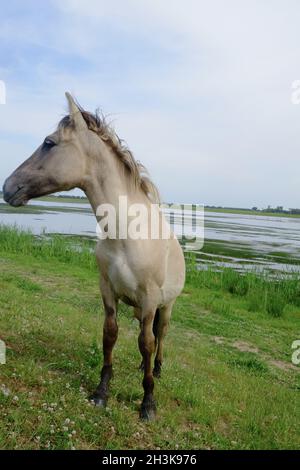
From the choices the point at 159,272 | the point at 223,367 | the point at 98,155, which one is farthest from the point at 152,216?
the point at 223,367

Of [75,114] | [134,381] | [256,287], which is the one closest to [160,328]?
[134,381]

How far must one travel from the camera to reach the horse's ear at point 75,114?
12.6 ft

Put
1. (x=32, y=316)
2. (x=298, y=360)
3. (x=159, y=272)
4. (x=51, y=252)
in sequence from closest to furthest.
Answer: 1. (x=159, y=272)
2. (x=32, y=316)
3. (x=298, y=360)
4. (x=51, y=252)

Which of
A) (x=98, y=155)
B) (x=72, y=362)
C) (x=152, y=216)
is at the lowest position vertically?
(x=72, y=362)

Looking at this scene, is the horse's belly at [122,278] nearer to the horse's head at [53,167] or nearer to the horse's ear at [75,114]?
the horse's head at [53,167]

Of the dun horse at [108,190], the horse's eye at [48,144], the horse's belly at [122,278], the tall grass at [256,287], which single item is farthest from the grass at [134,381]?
the horse's eye at [48,144]

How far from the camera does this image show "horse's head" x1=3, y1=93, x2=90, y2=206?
3.77m

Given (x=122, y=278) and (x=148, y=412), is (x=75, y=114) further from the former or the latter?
(x=148, y=412)

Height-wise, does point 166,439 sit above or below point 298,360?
above

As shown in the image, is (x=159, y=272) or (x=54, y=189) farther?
(x=159, y=272)

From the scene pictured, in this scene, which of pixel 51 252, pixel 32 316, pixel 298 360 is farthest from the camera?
pixel 51 252

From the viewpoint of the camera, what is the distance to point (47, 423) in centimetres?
350
